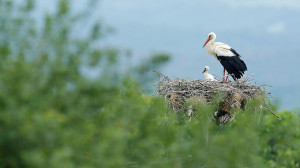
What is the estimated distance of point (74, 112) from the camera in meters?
3.72

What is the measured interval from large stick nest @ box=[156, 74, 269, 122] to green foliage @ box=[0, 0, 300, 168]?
13.2 ft

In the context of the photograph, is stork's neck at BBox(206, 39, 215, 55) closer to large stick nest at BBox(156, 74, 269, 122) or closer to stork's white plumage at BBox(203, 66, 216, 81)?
stork's white plumage at BBox(203, 66, 216, 81)

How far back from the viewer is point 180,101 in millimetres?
9023

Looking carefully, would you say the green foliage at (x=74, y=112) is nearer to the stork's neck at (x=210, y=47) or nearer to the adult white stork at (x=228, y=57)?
the adult white stork at (x=228, y=57)

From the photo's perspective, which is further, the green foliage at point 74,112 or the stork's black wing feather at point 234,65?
the stork's black wing feather at point 234,65

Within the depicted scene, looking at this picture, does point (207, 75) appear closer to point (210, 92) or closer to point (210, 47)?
point (210, 47)

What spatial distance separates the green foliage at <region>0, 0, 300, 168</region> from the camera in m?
3.46

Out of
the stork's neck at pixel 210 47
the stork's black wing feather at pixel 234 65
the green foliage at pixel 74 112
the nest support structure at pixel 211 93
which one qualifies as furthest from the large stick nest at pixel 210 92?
the green foliage at pixel 74 112

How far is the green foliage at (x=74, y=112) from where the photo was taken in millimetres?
3461

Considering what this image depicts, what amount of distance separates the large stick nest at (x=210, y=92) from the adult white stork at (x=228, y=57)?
91 centimetres

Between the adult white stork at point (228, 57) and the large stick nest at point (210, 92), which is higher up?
the adult white stork at point (228, 57)

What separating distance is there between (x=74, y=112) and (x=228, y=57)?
7.49 m

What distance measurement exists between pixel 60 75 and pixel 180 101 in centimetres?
542

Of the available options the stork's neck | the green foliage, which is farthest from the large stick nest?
the green foliage
